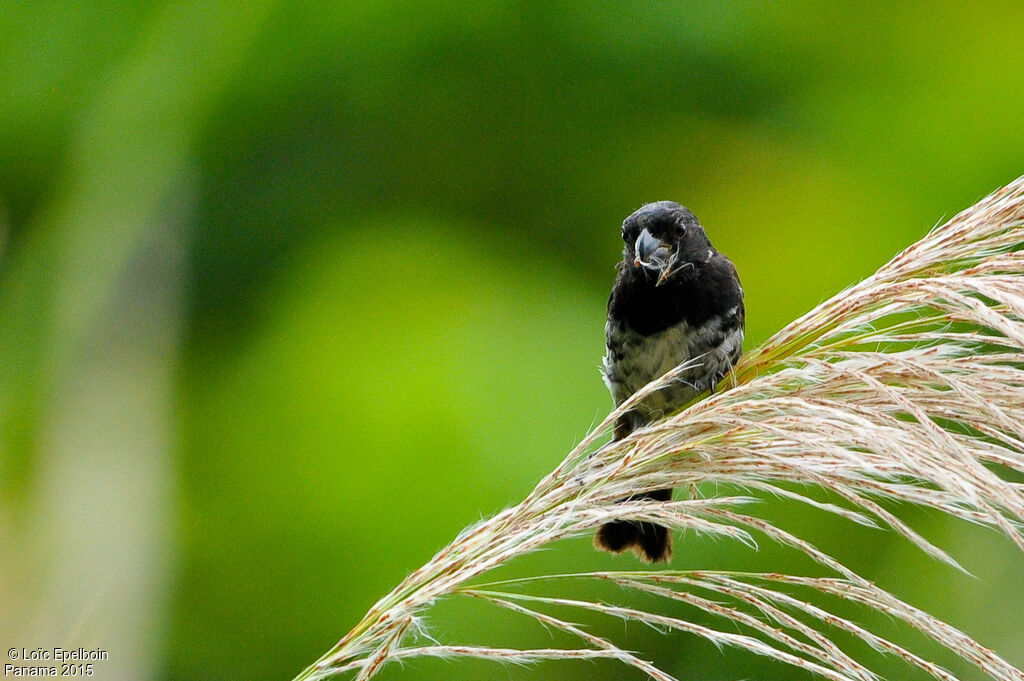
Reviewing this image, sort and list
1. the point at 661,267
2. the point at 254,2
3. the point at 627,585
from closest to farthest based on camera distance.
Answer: the point at 627,585 → the point at 661,267 → the point at 254,2

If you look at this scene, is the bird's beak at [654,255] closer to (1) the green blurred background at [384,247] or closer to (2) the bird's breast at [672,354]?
(2) the bird's breast at [672,354]

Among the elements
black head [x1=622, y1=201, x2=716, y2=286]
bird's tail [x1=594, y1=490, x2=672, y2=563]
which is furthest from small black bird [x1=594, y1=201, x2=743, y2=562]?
bird's tail [x1=594, y1=490, x2=672, y2=563]

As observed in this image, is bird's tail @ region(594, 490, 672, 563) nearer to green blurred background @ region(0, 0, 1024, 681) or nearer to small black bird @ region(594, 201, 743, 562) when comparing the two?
small black bird @ region(594, 201, 743, 562)

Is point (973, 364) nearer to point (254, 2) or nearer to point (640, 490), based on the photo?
point (640, 490)

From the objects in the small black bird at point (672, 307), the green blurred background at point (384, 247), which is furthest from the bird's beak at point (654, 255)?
the green blurred background at point (384, 247)

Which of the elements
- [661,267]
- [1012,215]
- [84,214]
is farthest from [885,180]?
[84,214]
